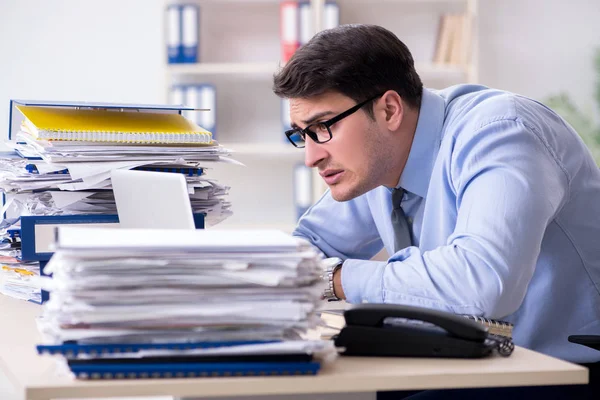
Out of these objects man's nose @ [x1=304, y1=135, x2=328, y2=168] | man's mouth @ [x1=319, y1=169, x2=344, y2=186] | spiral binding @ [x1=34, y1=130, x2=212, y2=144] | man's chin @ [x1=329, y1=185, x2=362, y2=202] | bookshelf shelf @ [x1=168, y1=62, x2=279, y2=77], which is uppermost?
bookshelf shelf @ [x1=168, y1=62, x2=279, y2=77]

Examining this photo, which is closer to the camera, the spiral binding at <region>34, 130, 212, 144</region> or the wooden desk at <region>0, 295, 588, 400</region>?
the wooden desk at <region>0, 295, 588, 400</region>

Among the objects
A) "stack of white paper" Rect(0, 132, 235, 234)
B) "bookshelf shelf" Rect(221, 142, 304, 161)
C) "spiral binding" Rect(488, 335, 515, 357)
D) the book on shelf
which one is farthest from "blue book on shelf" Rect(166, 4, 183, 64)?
"spiral binding" Rect(488, 335, 515, 357)

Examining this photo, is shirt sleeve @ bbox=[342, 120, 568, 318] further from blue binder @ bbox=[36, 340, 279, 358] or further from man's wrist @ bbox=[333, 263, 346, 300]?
blue binder @ bbox=[36, 340, 279, 358]

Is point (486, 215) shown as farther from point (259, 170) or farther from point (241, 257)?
point (259, 170)

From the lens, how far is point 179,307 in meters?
0.85

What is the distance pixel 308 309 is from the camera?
879 millimetres

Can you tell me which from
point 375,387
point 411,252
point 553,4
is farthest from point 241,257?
point 553,4

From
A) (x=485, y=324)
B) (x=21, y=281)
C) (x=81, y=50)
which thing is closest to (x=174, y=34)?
(x=81, y=50)

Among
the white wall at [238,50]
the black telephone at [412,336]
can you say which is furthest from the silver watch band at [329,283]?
the white wall at [238,50]

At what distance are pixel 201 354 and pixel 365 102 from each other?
831 millimetres

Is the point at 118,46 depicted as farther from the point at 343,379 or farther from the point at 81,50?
the point at 343,379

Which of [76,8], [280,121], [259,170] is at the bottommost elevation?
[259,170]

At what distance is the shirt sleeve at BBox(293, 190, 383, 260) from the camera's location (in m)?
1.81

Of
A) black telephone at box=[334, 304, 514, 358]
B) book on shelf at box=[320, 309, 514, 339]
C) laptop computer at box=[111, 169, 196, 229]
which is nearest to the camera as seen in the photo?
black telephone at box=[334, 304, 514, 358]
